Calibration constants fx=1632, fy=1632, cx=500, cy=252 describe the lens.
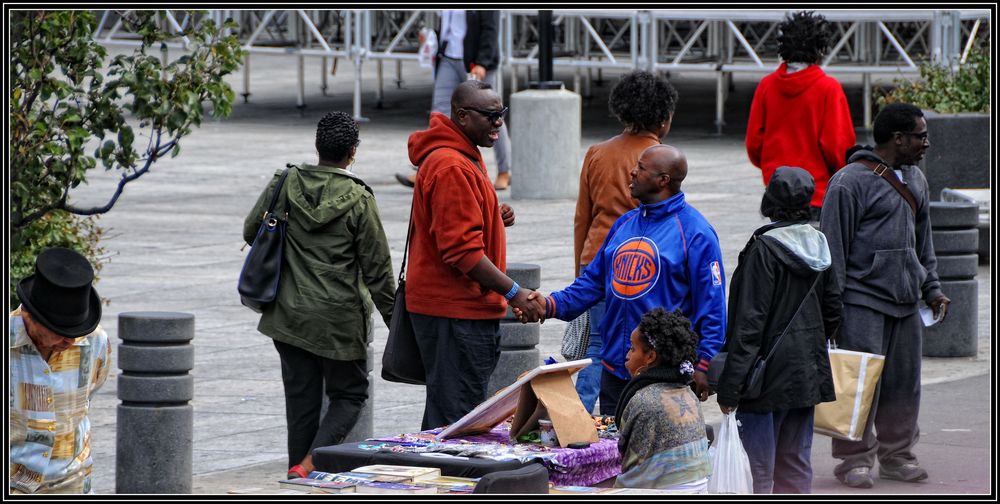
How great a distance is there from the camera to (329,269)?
7.11m

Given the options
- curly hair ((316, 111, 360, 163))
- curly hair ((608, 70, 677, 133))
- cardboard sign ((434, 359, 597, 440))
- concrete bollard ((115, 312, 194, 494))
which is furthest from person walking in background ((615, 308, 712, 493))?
concrete bollard ((115, 312, 194, 494))

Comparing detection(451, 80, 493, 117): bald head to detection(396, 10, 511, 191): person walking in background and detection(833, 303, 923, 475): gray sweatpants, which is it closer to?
detection(833, 303, 923, 475): gray sweatpants

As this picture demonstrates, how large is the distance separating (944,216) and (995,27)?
1499mm

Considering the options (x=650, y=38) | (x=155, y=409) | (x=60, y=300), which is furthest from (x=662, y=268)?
(x=650, y=38)

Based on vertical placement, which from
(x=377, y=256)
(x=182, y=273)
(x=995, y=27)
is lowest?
(x=182, y=273)

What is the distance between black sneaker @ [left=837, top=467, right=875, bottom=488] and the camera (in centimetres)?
738

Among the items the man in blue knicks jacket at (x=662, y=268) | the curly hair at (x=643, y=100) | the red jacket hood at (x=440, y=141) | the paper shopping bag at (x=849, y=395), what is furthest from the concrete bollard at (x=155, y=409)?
the paper shopping bag at (x=849, y=395)

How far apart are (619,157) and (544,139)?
29.0 feet

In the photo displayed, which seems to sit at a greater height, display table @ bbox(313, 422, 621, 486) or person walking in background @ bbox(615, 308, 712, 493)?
person walking in background @ bbox(615, 308, 712, 493)

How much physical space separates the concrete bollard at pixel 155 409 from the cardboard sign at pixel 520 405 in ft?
5.61

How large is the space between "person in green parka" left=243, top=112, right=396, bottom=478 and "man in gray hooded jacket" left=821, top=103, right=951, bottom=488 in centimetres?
206

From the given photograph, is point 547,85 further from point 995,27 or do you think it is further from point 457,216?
point 457,216

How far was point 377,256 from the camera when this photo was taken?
7125mm
